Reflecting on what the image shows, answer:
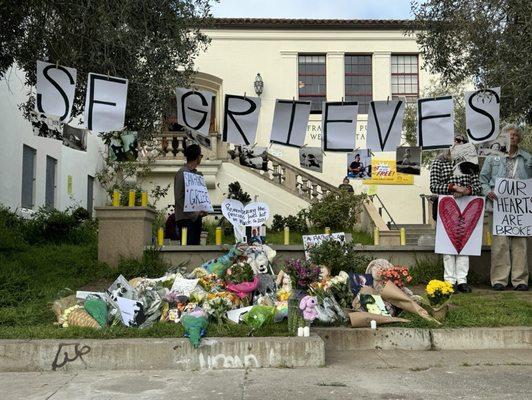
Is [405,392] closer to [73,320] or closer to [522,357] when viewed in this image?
[522,357]

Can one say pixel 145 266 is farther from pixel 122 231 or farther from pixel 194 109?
pixel 194 109

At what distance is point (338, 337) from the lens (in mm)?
6055

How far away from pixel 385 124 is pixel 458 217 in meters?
1.66

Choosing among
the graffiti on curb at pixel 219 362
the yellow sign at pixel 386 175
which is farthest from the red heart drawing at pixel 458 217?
the yellow sign at pixel 386 175

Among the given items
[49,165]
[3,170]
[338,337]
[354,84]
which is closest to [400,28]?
[354,84]

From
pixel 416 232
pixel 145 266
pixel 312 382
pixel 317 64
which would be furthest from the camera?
pixel 317 64

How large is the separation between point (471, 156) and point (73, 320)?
5594 mm

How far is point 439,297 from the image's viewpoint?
6.37 m

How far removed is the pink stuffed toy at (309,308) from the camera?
5645mm

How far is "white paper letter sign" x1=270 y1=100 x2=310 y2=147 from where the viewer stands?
28.6 ft

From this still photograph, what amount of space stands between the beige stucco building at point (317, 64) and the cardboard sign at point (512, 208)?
13.9 m

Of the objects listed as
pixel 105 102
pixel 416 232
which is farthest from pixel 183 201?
pixel 416 232

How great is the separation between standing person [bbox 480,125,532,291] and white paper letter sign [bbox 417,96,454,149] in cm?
88

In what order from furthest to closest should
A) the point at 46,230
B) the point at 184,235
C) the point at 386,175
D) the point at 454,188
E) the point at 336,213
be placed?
the point at 386,175, the point at 336,213, the point at 46,230, the point at 184,235, the point at 454,188
